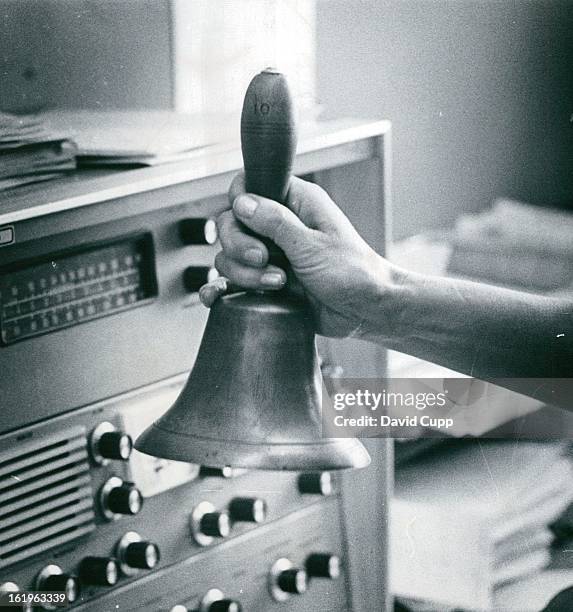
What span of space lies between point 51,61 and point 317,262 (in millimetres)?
662

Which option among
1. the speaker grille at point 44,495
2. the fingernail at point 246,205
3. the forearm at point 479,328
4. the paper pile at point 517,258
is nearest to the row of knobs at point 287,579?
the speaker grille at point 44,495

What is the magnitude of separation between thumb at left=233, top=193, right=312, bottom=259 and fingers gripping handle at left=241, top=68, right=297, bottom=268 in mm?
12

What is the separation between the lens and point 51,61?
149 centimetres

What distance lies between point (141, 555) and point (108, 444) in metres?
0.14

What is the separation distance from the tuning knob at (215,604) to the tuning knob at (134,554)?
0.13 metres

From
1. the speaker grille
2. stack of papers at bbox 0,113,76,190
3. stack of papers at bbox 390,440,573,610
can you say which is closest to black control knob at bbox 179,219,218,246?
stack of papers at bbox 0,113,76,190

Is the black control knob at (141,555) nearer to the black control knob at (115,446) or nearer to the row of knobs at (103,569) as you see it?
the row of knobs at (103,569)

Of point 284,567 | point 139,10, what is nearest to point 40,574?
point 284,567

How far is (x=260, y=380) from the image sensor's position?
88 centimetres

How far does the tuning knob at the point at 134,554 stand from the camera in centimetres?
122

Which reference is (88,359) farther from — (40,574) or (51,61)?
(51,61)

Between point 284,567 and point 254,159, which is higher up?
point 254,159

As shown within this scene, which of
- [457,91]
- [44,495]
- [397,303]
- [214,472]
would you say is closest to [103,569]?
[44,495]

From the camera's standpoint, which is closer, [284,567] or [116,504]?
[116,504]
